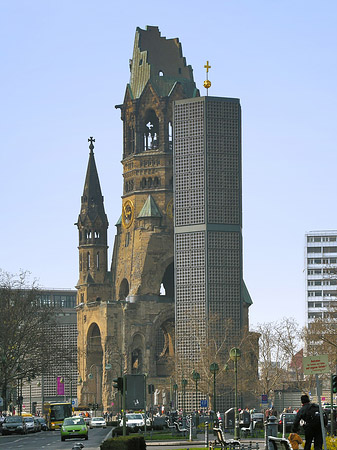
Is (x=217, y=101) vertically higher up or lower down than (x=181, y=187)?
higher up

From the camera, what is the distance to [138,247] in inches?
6417

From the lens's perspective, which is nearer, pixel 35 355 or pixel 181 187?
pixel 35 355

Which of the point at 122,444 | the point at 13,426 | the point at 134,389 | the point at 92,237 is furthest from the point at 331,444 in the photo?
the point at 92,237

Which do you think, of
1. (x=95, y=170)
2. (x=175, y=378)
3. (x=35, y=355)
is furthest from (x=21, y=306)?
(x=95, y=170)

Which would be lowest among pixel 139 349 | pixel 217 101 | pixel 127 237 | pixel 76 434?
pixel 76 434

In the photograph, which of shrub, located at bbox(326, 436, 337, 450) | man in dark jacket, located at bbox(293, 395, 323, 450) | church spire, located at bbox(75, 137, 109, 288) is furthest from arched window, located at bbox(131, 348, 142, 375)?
man in dark jacket, located at bbox(293, 395, 323, 450)

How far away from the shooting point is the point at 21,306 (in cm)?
11769

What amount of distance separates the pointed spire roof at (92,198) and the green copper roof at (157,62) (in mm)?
11876

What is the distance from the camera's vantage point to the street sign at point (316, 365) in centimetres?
3522

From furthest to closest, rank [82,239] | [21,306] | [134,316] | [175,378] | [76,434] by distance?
[82,239] < [134,316] < [175,378] < [21,306] < [76,434]

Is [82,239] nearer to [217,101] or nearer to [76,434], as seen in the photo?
[217,101]

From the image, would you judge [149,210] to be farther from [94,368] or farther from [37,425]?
[37,425]

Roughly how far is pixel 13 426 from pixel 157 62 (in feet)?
277

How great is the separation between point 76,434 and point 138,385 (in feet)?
71.0
